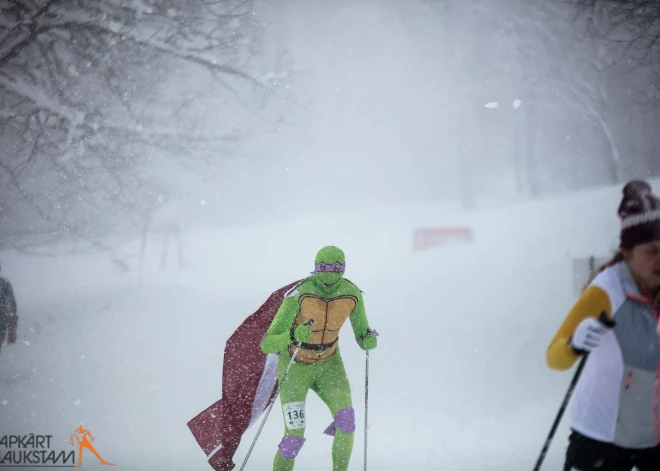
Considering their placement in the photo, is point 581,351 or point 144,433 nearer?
point 581,351

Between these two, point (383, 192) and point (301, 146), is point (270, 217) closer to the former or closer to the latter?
point (301, 146)

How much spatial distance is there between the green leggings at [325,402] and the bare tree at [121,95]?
3.29m

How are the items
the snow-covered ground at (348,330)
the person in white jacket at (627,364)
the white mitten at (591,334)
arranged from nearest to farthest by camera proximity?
the white mitten at (591,334), the person in white jacket at (627,364), the snow-covered ground at (348,330)

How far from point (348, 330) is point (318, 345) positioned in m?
2.42

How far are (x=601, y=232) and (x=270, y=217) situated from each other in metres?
3.57

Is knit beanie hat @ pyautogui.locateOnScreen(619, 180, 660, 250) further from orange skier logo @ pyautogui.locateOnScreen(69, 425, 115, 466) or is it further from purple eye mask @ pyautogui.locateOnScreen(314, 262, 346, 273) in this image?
orange skier logo @ pyautogui.locateOnScreen(69, 425, 115, 466)

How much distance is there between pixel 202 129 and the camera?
5.83 meters

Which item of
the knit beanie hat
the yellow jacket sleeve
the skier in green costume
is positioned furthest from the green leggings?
the knit beanie hat

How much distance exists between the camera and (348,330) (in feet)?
18.7

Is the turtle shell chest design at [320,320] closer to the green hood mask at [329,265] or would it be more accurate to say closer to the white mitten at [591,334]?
the green hood mask at [329,265]

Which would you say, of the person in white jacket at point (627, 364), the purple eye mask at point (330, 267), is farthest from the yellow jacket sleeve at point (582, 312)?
the purple eye mask at point (330, 267)

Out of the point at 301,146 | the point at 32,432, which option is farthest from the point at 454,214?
the point at 32,432

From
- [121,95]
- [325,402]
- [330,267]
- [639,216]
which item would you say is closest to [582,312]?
[639,216]

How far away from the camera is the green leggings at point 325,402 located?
3.19m
